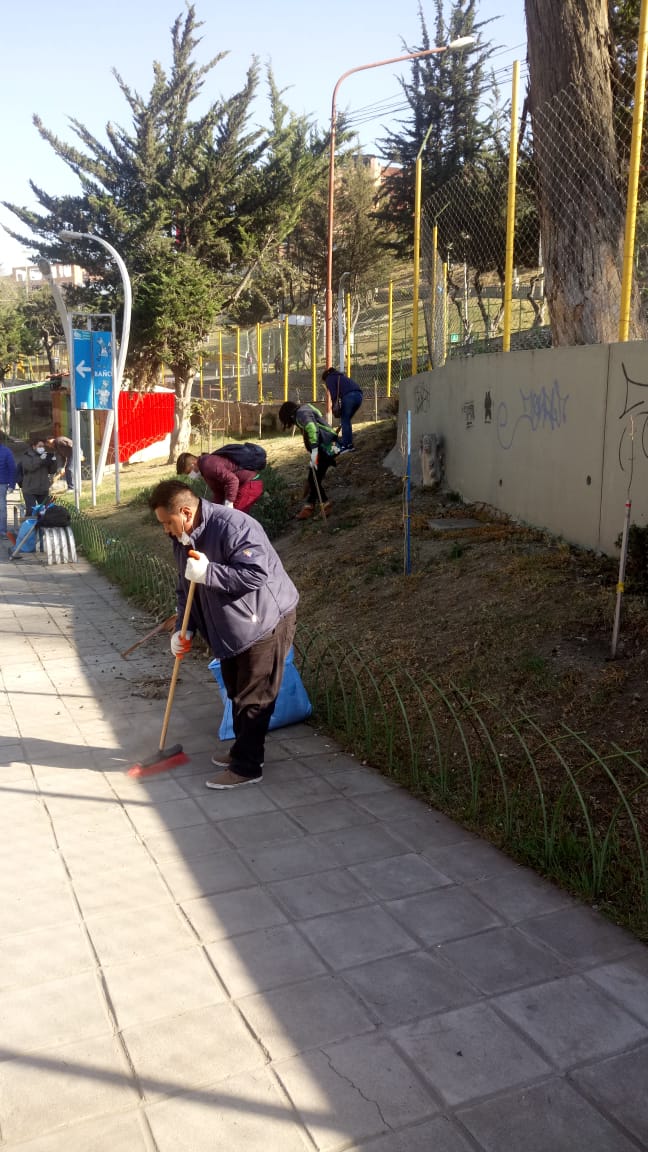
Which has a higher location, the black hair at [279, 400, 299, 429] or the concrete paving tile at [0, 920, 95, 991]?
the black hair at [279, 400, 299, 429]

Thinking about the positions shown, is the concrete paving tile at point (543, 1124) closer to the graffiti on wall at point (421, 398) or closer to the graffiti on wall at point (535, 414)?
the graffiti on wall at point (535, 414)

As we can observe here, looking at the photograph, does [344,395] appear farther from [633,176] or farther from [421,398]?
[633,176]

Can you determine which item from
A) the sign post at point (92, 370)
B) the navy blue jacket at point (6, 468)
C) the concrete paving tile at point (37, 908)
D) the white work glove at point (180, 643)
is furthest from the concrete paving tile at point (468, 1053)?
the sign post at point (92, 370)

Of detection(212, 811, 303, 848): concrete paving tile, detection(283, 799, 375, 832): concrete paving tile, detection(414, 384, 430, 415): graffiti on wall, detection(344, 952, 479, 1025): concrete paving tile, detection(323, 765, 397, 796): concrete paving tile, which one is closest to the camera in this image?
detection(344, 952, 479, 1025): concrete paving tile

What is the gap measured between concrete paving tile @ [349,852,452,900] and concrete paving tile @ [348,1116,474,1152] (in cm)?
120

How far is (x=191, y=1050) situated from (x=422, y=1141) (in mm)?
722

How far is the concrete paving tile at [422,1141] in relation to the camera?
7.61 ft

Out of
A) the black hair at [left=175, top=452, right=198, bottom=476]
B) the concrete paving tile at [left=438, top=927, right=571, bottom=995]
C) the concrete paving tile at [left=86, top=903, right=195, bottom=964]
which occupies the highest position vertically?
the black hair at [left=175, top=452, right=198, bottom=476]

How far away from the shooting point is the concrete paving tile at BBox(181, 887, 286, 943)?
3.35 m

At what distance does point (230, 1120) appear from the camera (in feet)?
7.91

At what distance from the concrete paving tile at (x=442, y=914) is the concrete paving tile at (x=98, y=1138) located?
3.98ft

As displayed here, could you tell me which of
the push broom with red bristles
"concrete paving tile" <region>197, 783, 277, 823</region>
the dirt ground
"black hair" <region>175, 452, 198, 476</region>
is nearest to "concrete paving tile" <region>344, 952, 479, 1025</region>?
"concrete paving tile" <region>197, 783, 277, 823</region>

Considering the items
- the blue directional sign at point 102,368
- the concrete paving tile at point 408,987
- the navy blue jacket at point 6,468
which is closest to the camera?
the concrete paving tile at point 408,987

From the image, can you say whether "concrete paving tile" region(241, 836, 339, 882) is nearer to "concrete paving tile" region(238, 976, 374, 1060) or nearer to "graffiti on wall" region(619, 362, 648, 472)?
"concrete paving tile" region(238, 976, 374, 1060)
